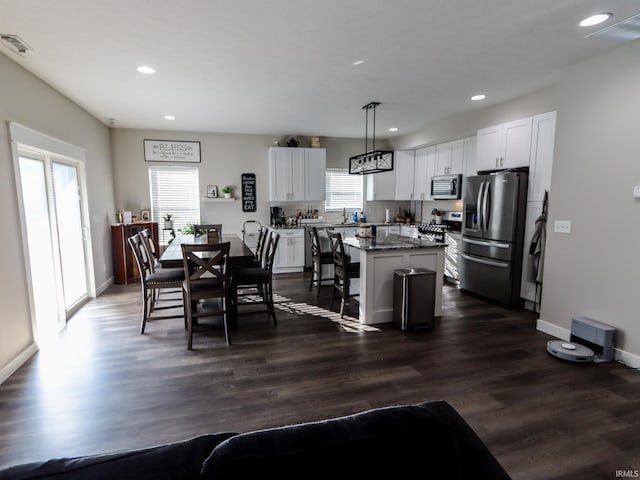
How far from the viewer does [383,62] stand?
3.17m

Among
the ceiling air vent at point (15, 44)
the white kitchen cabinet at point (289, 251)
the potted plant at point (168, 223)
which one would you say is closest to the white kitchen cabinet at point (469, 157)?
the white kitchen cabinet at point (289, 251)

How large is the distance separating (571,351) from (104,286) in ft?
19.8

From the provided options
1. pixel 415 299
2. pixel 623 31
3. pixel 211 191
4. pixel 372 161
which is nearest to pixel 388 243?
pixel 415 299

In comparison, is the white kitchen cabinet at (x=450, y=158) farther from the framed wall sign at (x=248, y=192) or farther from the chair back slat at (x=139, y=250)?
the chair back slat at (x=139, y=250)

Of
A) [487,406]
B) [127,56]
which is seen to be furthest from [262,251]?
[487,406]

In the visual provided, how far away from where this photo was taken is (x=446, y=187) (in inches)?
225

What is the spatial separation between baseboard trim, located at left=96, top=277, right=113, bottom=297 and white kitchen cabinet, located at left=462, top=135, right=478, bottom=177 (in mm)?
5875

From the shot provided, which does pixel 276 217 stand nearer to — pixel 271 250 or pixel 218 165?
pixel 218 165

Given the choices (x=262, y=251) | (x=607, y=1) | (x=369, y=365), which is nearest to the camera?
(x=607, y=1)

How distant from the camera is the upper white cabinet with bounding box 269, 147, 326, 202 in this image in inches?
257

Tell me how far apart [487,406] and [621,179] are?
2.26m

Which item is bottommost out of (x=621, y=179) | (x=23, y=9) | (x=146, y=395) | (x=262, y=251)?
(x=146, y=395)

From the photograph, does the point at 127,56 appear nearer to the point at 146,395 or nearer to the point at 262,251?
the point at 262,251

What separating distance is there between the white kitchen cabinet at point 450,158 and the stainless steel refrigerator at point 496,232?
91 centimetres
